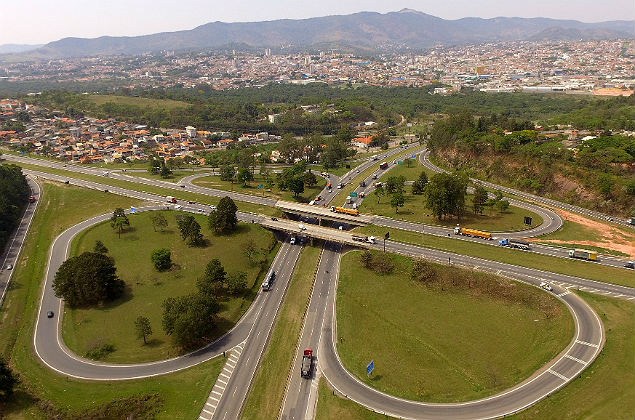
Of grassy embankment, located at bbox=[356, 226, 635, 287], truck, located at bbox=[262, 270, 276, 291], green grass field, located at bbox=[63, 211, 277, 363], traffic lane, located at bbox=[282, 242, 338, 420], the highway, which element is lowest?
traffic lane, located at bbox=[282, 242, 338, 420]

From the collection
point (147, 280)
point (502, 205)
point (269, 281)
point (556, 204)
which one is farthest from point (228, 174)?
point (556, 204)

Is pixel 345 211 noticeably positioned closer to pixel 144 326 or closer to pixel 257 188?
pixel 257 188

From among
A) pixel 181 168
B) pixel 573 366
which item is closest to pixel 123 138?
pixel 181 168

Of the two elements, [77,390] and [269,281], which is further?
[269,281]

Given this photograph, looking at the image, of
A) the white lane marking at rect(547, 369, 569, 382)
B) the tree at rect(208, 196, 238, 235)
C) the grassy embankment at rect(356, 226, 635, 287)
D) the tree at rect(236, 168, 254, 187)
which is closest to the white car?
the grassy embankment at rect(356, 226, 635, 287)

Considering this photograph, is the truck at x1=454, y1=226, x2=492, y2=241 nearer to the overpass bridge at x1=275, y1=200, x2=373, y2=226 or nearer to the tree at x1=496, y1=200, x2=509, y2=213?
the tree at x1=496, y1=200, x2=509, y2=213

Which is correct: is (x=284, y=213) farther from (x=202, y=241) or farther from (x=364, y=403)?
(x=364, y=403)
